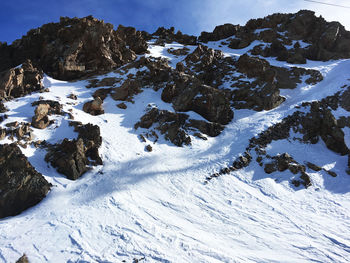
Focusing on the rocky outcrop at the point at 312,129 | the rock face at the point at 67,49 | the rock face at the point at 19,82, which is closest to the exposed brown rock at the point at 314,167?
the rocky outcrop at the point at 312,129

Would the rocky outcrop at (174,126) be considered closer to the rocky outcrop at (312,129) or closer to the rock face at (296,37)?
the rocky outcrop at (312,129)

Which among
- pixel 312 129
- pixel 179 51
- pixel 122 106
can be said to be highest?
pixel 179 51

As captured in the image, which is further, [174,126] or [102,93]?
[102,93]

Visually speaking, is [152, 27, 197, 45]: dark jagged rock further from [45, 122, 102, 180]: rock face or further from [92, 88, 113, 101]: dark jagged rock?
[45, 122, 102, 180]: rock face

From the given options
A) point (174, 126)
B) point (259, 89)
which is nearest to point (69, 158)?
point (174, 126)

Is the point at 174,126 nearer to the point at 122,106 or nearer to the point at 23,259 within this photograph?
the point at 122,106

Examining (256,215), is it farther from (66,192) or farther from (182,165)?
(66,192)

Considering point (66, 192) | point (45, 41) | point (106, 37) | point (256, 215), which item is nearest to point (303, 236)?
point (256, 215)

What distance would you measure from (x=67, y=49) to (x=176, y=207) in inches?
938

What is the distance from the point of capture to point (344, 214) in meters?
9.98

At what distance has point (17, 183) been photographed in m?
9.30

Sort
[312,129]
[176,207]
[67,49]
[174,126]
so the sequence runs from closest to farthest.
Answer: [176,207]
[312,129]
[174,126]
[67,49]

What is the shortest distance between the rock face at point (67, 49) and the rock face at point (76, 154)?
13.7m

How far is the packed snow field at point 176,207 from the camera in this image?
7172 mm
